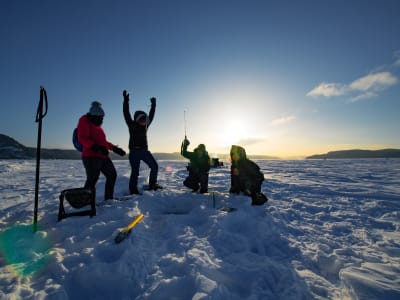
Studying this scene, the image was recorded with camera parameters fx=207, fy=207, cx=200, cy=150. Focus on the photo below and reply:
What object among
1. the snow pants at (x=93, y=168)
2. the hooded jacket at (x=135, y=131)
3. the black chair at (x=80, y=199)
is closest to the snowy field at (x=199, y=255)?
the black chair at (x=80, y=199)

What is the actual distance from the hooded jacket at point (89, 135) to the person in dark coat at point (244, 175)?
337 cm

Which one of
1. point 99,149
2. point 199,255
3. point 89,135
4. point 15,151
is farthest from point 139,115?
point 15,151

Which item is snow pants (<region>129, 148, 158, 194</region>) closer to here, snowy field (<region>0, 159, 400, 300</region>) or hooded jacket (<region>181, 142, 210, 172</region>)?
snowy field (<region>0, 159, 400, 300</region>)

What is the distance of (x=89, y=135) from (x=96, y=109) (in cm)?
51

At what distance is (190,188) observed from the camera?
644 centimetres

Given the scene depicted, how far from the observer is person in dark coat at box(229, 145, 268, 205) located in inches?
205

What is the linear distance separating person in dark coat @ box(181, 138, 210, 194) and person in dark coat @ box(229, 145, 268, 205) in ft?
2.66

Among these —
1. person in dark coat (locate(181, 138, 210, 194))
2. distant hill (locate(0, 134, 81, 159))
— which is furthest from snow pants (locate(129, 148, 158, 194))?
distant hill (locate(0, 134, 81, 159))

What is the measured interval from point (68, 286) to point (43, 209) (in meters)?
2.95

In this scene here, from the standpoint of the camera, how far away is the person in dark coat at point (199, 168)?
611 cm

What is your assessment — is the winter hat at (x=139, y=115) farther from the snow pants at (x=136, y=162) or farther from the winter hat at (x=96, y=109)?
the winter hat at (x=96, y=109)

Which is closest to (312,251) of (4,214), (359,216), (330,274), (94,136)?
(330,274)

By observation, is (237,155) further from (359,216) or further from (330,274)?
(330,274)

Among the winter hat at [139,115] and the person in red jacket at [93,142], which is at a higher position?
the winter hat at [139,115]
